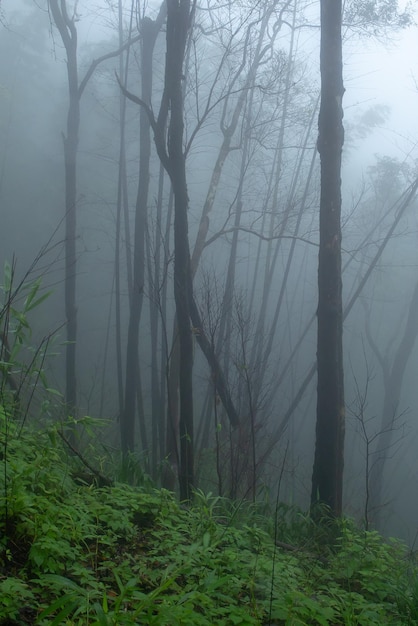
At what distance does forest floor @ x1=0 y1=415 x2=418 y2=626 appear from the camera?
1.90 meters

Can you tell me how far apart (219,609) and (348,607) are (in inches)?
26.6

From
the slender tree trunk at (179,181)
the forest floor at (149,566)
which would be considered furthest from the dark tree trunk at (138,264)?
the forest floor at (149,566)

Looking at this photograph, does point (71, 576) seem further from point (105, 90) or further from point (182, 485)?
point (105, 90)

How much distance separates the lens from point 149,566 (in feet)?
8.16

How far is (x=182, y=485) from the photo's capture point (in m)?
5.22

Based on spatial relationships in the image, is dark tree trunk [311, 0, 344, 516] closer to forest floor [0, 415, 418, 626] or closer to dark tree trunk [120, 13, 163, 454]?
forest floor [0, 415, 418, 626]

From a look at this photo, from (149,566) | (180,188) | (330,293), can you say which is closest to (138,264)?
(180,188)

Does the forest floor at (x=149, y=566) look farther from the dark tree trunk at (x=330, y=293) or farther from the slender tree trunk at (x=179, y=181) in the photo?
the slender tree trunk at (x=179, y=181)

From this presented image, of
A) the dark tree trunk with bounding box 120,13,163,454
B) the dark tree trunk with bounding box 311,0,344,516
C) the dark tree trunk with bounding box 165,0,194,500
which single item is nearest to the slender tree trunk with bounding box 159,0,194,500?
the dark tree trunk with bounding box 165,0,194,500

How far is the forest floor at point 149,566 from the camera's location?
A: 6.23 feet

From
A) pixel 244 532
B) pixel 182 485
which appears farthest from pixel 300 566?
pixel 182 485

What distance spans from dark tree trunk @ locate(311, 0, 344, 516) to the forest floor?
1.87m

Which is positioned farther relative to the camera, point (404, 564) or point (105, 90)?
point (105, 90)

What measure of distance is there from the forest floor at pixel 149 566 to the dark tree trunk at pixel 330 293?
1868mm
